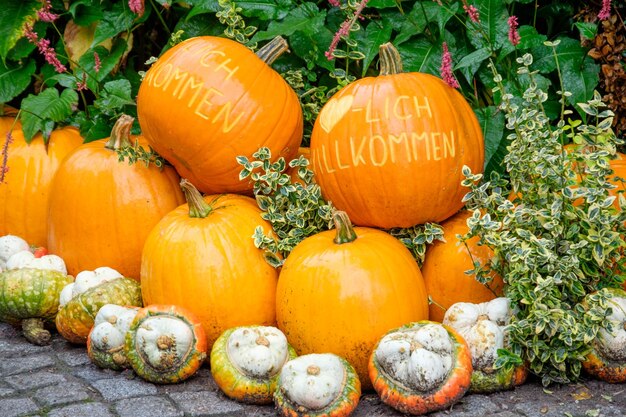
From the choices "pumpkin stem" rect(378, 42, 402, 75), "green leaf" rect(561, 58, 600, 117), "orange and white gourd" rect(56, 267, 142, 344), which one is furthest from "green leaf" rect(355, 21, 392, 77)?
"orange and white gourd" rect(56, 267, 142, 344)

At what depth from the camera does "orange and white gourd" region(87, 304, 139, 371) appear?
3383 millimetres

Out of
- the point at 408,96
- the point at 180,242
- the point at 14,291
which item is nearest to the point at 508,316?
the point at 408,96

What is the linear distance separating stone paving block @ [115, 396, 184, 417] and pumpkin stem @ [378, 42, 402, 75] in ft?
5.20

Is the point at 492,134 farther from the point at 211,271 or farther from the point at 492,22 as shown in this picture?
the point at 211,271

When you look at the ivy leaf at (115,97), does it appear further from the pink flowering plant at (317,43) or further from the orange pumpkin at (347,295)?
the orange pumpkin at (347,295)

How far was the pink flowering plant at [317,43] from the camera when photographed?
3.98 metres

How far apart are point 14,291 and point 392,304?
5.36 ft

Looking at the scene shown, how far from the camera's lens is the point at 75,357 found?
3613mm

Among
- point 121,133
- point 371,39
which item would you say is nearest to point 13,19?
point 121,133

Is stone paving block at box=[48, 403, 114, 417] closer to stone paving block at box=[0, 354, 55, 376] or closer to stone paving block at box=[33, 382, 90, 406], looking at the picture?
stone paving block at box=[33, 382, 90, 406]

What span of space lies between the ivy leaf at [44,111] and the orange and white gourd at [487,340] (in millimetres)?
2298

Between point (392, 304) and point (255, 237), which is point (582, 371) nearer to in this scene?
point (392, 304)

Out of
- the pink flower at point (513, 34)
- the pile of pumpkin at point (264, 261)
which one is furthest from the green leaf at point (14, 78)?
the pink flower at point (513, 34)

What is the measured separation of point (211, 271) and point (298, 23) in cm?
130
